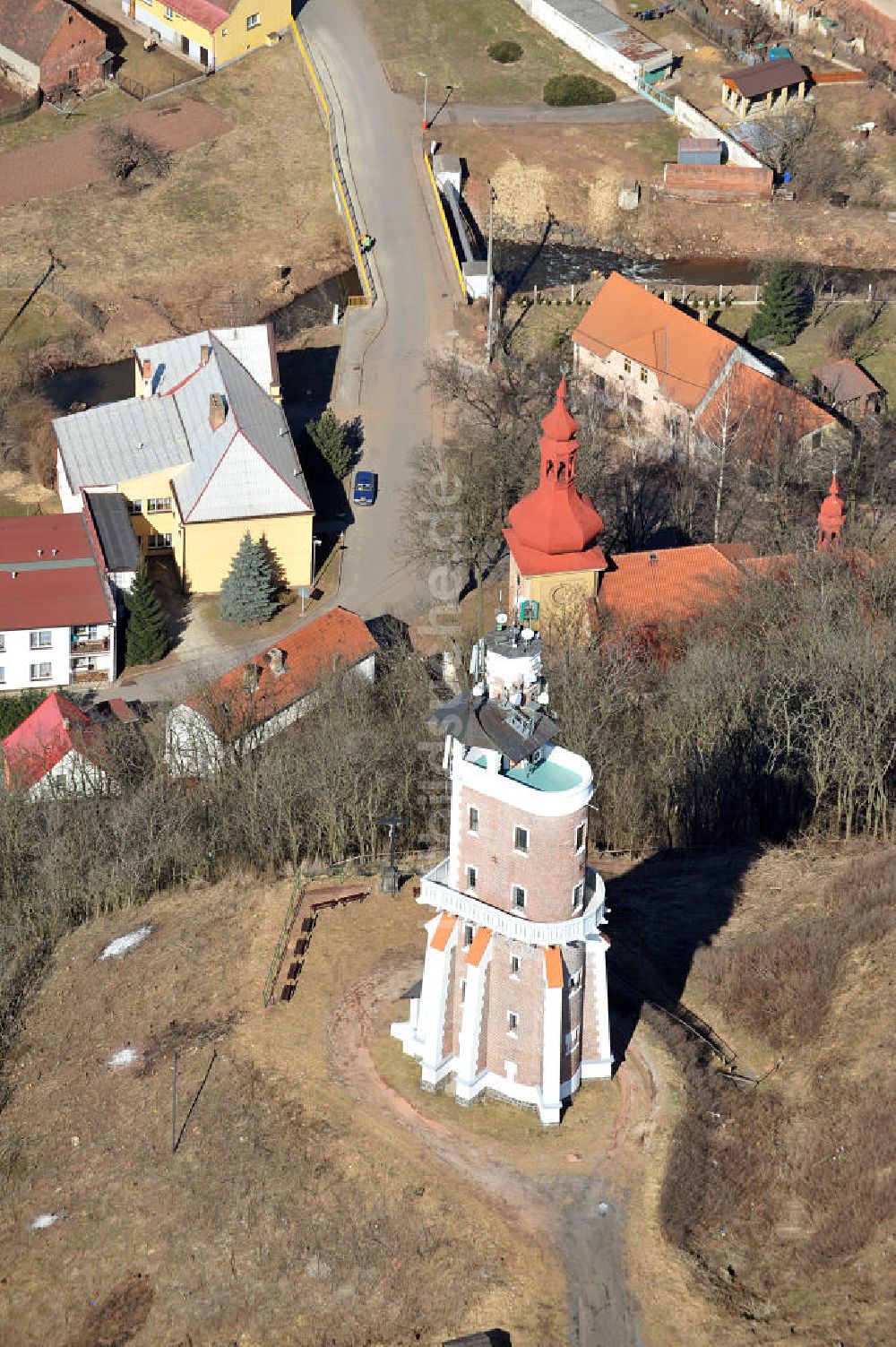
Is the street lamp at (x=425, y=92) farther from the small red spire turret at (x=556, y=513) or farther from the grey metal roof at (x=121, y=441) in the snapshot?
the small red spire turret at (x=556, y=513)

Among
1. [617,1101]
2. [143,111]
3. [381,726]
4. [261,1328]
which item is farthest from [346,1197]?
[143,111]

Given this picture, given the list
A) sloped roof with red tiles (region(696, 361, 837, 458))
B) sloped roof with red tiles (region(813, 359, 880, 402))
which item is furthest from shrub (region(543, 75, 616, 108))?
sloped roof with red tiles (region(696, 361, 837, 458))

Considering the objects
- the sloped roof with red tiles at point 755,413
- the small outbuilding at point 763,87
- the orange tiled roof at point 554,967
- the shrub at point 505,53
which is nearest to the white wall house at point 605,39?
the shrub at point 505,53

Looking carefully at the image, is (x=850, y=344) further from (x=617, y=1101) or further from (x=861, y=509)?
(x=617, y=1101)

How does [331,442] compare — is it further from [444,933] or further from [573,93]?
[444,933]

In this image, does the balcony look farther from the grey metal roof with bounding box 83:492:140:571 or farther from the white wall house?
the white wall house

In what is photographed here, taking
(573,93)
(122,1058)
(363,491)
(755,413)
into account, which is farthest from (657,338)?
(122,1058)
